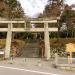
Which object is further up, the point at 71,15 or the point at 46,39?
the point at 71,15

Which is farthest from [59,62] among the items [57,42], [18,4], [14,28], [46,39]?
[18,4]

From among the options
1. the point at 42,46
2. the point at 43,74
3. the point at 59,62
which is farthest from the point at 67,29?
the point at 43,74

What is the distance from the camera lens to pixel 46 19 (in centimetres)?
2439

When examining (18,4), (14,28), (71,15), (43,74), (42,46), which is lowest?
(43,74)

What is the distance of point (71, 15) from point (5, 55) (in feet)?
57.6

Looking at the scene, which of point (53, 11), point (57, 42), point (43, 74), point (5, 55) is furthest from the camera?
point (53, 11)

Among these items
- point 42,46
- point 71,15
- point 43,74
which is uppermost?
point 71,15

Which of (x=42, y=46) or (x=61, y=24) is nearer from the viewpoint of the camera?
(x=42, y=46)

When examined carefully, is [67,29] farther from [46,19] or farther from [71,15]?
[46,19]

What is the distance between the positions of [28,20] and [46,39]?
7.59 ft

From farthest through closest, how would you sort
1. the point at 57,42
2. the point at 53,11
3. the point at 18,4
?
the point at 18,4 < the point at 53,11 < the point at 57,42

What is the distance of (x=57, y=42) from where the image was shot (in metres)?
29.1

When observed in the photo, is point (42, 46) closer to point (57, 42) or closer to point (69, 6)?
point (57, 42)

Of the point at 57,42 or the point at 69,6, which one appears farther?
the point at 69,6
